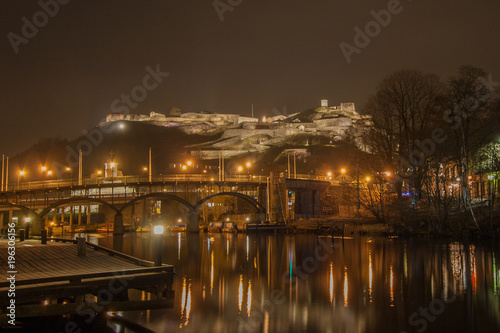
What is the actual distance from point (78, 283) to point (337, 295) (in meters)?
10.1

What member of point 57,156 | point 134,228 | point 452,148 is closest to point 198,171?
point 57,156

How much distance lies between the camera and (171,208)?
119m

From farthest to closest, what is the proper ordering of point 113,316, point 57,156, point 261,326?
1. point 57,156
2. point 113,316
3. point 261,326

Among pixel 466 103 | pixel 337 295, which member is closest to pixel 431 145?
pixel 466 103

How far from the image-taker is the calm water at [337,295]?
15.1m

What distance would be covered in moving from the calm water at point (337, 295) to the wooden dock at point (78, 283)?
1.03 metres

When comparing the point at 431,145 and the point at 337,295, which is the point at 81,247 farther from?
the point at 431,145

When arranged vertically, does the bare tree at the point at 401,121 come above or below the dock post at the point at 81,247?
above

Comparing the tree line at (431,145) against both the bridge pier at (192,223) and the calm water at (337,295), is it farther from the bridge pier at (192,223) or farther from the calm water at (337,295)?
the bridge pier at (192,223)

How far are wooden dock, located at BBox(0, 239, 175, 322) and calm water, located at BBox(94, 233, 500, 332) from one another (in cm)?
103

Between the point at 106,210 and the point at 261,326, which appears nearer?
the point at 261,326

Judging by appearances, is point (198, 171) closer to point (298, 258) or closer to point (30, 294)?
point (298, 258)

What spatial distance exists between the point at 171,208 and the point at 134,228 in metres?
24.8

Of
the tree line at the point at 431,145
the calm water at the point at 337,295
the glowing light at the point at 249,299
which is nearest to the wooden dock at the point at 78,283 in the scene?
the calm water at the point at 337,295
